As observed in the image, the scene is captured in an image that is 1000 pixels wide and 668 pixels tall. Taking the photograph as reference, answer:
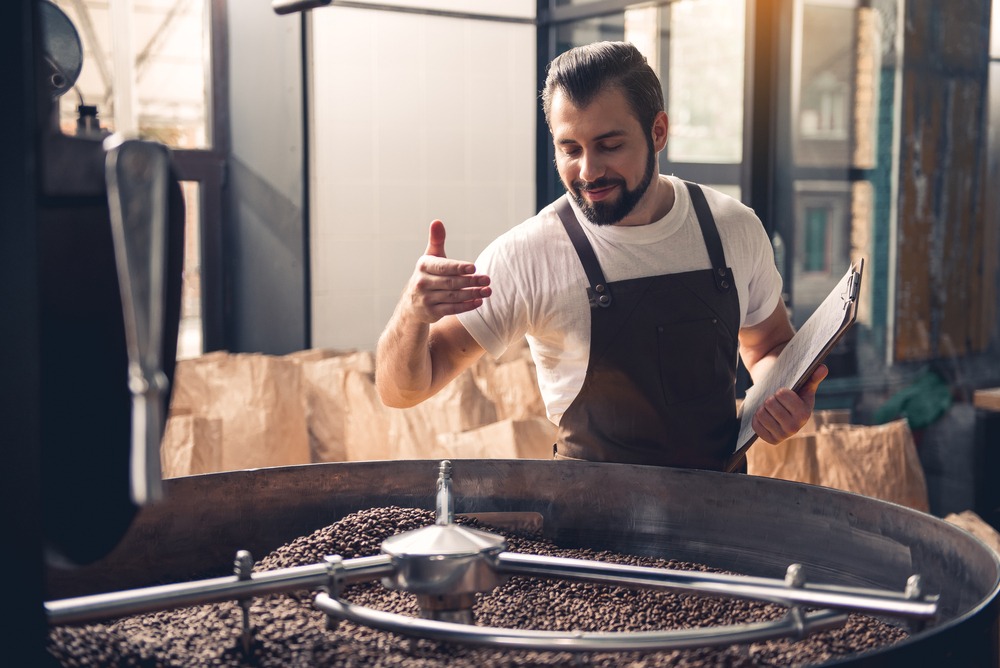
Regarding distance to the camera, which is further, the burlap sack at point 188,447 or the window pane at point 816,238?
the window pane at point 816,238

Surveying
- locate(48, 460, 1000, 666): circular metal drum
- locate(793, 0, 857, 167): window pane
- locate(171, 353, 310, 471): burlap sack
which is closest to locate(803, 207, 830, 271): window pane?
Answer: locate(793, 0, 857, 167): window pane

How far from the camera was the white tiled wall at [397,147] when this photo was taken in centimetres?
367

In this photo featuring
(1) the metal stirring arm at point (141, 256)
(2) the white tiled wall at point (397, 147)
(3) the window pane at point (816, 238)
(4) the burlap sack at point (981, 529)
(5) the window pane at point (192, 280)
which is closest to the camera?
(1) the metal stirring arm at point (141, 256)

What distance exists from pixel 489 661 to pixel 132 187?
49cm

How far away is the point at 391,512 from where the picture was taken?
4.20ft

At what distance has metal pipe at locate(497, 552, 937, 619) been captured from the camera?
83cm

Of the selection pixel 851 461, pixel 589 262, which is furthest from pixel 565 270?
pixel 851 461

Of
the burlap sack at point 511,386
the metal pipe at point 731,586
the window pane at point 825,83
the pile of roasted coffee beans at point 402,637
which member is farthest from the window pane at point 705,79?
the metal pipe at point 731,586

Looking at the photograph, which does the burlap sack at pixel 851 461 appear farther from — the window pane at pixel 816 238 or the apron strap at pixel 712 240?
the apron strap at pixel 712 240

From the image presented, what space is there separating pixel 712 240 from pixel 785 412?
0.40m

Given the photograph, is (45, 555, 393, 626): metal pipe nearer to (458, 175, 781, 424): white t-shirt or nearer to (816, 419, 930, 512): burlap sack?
(458, 175, 781, 424): white t-shirt

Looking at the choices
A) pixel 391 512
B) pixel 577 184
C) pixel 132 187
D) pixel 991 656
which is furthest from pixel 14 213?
pixel 577 184

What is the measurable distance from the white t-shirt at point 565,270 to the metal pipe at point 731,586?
0.74 metres

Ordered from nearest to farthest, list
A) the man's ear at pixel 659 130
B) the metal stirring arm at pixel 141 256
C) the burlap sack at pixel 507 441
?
the metal stirring arm at pixel 141 256, the man's ear at pixel 659 130, the burlap sack at pixel 507 441
